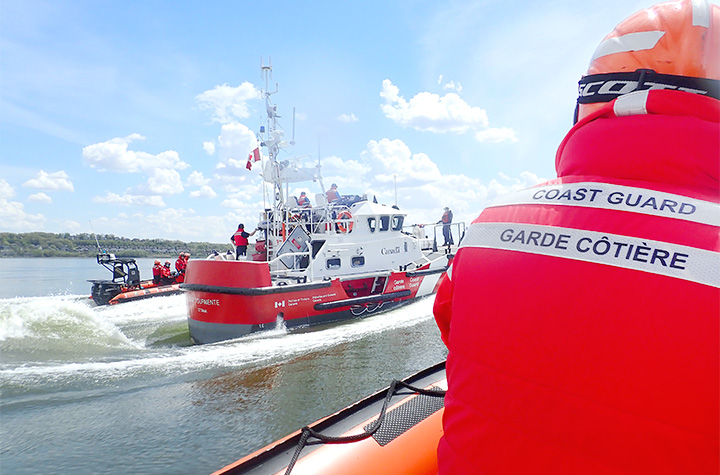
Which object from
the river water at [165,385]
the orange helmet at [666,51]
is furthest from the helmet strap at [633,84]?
the river water at [165,385]

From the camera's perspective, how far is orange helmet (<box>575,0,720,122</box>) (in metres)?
0.88

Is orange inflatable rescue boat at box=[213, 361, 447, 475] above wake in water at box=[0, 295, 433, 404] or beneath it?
above

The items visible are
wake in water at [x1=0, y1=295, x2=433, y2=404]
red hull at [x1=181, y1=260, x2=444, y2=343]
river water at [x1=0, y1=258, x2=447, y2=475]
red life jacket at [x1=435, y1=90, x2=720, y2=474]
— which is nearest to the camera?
red life jacket at [x1=435, y1=90, x2=720, y2=474]

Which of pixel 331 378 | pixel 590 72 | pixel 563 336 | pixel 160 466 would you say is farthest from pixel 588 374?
pixel 331 378

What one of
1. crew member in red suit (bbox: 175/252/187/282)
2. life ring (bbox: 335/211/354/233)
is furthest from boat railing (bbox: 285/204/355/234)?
crew member in red suit (bbox: 175/252/187/282)

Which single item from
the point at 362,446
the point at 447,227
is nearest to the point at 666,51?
the point at 362,446

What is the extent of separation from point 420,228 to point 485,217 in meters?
12.3

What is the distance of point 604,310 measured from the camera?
2.40ft

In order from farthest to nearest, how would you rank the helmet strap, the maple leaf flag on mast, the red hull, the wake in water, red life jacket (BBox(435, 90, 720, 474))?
the maple leaf flag on mast < the red hull < the wake in water < the helmet strap < red life jacket (BBox(435, 90, 720, 474))

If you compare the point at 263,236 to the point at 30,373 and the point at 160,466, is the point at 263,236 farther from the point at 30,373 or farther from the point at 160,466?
the point at 160,466

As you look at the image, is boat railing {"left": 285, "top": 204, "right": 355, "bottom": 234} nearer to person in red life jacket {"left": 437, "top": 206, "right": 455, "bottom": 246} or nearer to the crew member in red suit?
person in red life jacket {"left": 437, "top": 206, "right": 455, "bottom": 246}

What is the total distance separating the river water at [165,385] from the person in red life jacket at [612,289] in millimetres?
3453

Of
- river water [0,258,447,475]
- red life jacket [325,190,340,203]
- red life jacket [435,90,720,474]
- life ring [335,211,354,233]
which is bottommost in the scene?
river water [0,258,447,475]

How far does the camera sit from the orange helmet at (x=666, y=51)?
88cm
